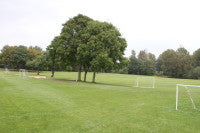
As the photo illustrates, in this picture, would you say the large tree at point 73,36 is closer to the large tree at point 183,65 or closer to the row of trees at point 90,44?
the row of trees at point 90,44

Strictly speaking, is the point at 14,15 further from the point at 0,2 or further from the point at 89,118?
the point at 89,118

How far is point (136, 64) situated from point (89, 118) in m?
86.2

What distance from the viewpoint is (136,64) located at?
305 ft

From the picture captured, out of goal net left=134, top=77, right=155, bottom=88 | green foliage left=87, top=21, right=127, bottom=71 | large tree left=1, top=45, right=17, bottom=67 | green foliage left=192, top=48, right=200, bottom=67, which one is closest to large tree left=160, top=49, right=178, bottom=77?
green foliage left=192, top=48, right=200, bottom=67

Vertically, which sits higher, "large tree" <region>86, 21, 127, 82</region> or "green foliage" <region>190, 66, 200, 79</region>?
"large tree" <region>86, 21, 127, 82</region>

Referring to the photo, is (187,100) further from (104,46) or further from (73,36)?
(73,36)

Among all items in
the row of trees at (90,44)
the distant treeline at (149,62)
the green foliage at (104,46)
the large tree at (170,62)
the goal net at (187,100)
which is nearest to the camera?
the goal net at (187,100)

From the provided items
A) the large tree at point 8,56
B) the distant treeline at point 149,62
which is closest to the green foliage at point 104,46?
the distant treeline at point 149,62

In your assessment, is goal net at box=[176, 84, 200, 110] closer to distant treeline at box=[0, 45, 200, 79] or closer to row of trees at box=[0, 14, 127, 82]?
row of trees at box=[0, 14, 127, 82]

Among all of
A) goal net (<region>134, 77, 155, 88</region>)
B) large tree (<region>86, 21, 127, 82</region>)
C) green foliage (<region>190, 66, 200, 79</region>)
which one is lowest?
goal net (<region>134, 77, 155, 88</region>)

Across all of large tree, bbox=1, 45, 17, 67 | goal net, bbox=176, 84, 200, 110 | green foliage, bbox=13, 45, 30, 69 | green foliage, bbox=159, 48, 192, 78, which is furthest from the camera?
green foliage, bbox=159, 48, 192, 78

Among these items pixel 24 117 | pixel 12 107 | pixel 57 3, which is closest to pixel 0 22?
pixel 57 3

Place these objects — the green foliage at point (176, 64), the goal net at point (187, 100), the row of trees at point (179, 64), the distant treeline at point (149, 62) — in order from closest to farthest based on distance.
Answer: the goal net at point (187, 100), the distant treeline at point (149, 62), the row of trees at point (179, 64), the green foliage at point (176, 64)

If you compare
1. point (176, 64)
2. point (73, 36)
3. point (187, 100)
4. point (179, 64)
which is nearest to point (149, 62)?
point (176, 64)
